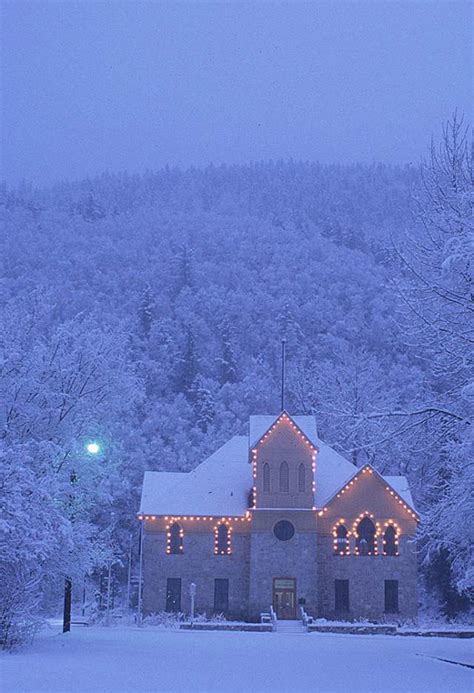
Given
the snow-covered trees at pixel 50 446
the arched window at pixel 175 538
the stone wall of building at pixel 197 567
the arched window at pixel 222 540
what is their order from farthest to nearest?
the arched window at pixel 222 540, the arched window at pixel 175 538, the stone wall of building at pixel 197 567, the snow-covered trees at pixel 50 446

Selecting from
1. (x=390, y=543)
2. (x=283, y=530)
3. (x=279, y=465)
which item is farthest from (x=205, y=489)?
(x=390, y=543)

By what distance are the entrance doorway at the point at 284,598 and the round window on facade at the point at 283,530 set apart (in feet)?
7.26

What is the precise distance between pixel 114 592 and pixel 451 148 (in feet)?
164

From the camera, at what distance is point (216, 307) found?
11356cm

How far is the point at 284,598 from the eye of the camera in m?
50.1

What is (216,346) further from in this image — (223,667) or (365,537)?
(223,667)

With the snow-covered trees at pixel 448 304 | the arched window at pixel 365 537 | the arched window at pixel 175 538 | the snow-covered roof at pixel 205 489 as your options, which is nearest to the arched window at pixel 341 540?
the arched window at pixel 365 537

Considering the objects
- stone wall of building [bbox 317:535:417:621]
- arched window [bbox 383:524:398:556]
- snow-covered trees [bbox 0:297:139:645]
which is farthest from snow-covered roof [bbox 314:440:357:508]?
snow-covered trees [bbox 0:297:139:645]

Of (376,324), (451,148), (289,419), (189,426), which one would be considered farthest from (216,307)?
(451,148)

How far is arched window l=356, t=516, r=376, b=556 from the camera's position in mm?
50812

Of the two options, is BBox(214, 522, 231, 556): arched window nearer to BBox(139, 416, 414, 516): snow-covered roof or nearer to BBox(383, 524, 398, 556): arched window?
BBox(139, 416, 414, 516): snow-covered roof

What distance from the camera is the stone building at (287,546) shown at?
50.2m

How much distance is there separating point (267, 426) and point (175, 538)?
7.91 m

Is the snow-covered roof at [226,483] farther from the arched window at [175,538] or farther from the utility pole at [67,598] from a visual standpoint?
the utility pole at [67,598]
